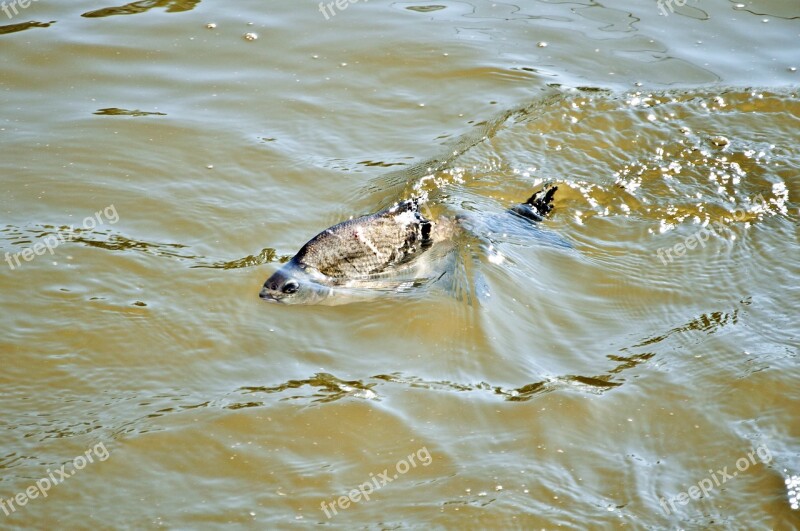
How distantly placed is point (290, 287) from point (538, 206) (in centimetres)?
208

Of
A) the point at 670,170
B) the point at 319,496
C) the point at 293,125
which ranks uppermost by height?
the point at 293,125

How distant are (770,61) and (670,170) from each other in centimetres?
262

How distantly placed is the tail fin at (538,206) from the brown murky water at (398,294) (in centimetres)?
13

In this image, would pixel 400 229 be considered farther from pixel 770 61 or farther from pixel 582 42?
pixel 770 61

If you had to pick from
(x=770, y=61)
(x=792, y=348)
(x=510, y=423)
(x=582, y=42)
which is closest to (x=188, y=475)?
(x=510, y=423)

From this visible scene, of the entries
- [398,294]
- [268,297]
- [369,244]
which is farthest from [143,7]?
[398,294]

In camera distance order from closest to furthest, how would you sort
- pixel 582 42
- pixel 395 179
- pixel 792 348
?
pixel 792 348 < pixel 395 179 < pixel 582 42

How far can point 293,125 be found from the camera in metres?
7.04

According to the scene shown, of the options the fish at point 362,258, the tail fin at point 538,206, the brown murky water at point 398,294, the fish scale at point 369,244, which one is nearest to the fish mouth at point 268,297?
the fish at point 362,258

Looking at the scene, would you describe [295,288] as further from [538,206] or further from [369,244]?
[538,206]

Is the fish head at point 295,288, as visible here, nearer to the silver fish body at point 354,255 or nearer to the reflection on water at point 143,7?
the silver fish body at point 354,255

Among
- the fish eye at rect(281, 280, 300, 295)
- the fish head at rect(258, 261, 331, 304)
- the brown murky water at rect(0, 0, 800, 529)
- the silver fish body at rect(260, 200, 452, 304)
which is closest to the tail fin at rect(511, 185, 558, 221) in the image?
the brown murky water at rect(0, 0, 800, 529)

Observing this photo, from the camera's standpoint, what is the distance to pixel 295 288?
505cm

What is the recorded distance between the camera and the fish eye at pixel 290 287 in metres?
5.04
